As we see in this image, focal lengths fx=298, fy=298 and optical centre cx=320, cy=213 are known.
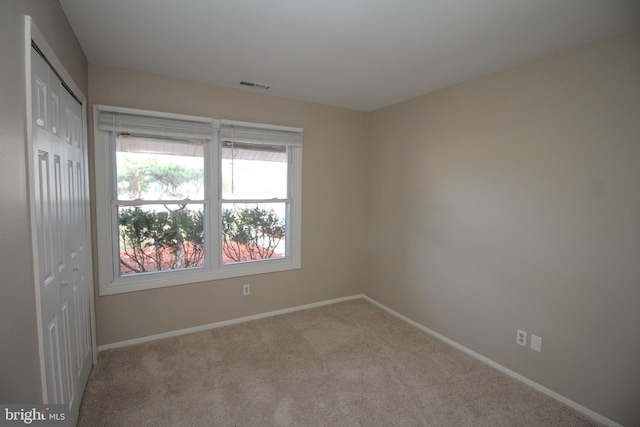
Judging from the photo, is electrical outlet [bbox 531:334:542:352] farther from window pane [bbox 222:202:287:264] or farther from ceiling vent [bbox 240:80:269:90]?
ceiling vent [bbox 240:80:269:90]

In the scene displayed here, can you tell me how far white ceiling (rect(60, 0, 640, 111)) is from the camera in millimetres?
1654

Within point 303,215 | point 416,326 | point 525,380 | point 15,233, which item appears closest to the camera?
point 15,233

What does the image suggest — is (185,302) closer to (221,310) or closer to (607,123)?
(221,310)

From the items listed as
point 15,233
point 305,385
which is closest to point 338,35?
point 15,233

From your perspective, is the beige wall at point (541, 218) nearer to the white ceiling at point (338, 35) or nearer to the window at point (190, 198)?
the white ceiling at point (338, 35)

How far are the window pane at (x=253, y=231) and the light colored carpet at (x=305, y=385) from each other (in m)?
0.82

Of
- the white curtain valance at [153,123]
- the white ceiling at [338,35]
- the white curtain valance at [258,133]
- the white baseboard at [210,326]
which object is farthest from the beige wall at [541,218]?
the white curtain valance at [153,123]

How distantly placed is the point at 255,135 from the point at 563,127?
2.65 meters

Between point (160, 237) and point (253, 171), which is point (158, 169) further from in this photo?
point (253, 171)

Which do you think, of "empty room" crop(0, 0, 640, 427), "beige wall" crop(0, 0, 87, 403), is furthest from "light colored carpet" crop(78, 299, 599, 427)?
"beige wall" crop(0, 0, 87, 403)

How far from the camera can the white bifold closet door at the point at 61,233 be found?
4.41 feet

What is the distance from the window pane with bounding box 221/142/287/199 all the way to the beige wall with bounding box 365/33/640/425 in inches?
59.1

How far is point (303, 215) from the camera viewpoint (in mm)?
3613

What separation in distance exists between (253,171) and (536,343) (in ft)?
9.83
